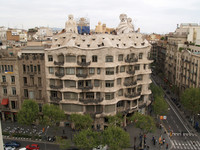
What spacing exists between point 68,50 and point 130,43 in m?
20.1

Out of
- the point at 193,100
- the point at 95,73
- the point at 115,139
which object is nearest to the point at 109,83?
Result: the point at 95,73

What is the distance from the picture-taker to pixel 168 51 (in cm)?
10919

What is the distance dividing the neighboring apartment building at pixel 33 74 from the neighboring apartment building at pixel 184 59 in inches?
2073

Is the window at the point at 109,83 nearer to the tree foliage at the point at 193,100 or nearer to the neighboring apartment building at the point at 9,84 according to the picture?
the tree foliage at the point at 193,100

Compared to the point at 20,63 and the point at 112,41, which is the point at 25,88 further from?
the point at 112,41

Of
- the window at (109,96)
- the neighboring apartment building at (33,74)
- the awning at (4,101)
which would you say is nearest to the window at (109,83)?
the window at (109,96)

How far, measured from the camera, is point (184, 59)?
282 ft

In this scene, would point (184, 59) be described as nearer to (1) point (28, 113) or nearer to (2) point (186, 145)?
(2) point (186, 145)

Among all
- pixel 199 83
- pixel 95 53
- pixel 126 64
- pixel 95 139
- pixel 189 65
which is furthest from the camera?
pixel 189 65

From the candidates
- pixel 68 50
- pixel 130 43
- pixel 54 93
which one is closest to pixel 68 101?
pixel 54 93

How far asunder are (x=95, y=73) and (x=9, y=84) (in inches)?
1126

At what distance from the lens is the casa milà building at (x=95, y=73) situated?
60.0 metres

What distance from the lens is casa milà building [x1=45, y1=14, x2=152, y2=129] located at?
60.0 metres

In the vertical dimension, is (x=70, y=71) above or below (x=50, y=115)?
above
